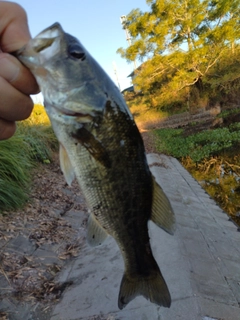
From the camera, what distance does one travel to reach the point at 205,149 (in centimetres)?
Result: 1486

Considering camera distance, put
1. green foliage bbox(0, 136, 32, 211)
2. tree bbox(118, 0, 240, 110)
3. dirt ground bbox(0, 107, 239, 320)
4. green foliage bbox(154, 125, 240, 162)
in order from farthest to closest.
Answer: tree bbox(118, 0, 240, 110) → green foliage bbox(154, 125, 240, 162) → green foliage bbox(0, 136, 32, 211) → dirt ground bbox(0, 107, 239, 320)

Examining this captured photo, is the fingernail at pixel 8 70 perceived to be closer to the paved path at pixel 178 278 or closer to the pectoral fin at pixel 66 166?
the pectoral fin at pixel 66 166

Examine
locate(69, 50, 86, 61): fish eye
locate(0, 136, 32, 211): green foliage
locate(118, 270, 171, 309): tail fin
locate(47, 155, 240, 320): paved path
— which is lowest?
locate(47, 155, 240, 320): paved path

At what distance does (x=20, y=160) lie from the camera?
7.31 m

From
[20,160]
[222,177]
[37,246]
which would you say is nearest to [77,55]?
A: [37,246]

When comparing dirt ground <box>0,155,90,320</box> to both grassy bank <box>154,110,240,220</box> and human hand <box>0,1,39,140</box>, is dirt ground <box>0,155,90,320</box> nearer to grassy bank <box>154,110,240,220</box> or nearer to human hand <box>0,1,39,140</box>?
human hand <box>0,1,39,140</box>

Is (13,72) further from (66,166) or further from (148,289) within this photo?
(148,289)

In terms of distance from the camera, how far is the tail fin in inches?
75.4

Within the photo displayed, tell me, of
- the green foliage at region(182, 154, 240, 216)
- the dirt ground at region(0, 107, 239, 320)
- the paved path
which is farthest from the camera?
the green foliage at region(182, 154, 240, 216)

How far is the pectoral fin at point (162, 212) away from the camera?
182cm

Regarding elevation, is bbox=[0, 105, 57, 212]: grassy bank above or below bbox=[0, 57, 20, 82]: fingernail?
below

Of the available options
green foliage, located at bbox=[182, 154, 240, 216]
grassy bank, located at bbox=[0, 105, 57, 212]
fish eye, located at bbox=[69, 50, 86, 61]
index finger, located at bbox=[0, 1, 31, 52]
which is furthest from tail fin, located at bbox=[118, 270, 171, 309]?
green foliage, located at bbox=[182, 154, 240, 216]

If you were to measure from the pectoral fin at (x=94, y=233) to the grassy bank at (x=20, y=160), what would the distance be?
4.20m

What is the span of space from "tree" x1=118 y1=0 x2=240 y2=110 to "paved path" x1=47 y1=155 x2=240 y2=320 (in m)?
24.9
